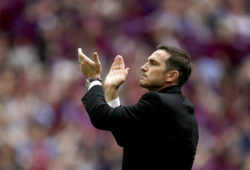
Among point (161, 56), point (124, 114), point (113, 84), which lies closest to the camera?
point (124, 114)

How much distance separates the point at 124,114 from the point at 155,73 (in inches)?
19.2

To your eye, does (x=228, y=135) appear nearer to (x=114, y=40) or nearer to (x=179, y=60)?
(x=114, y=40)

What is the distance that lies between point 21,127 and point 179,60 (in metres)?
5.56

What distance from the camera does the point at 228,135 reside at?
37.4 feet

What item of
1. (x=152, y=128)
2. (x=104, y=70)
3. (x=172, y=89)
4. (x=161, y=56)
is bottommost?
(x=152, y=128)

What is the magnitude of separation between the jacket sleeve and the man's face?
0.24 metres

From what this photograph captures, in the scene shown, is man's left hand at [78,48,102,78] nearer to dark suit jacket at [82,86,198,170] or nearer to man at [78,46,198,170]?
man at [78,46,198,170]

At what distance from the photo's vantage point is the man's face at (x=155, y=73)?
6168mm

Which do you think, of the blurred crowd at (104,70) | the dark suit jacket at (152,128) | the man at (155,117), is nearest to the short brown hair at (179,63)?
the man at (155,117)

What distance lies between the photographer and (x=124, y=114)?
5848mm

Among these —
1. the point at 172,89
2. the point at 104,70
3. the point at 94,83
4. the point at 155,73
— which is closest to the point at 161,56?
the point at 155,73

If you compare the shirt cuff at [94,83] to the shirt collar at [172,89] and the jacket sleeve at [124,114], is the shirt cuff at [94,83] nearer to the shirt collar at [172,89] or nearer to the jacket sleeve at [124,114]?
the jacket sleeve at [124,114]

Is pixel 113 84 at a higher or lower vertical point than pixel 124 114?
higher

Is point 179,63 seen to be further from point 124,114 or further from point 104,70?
point 104,70
